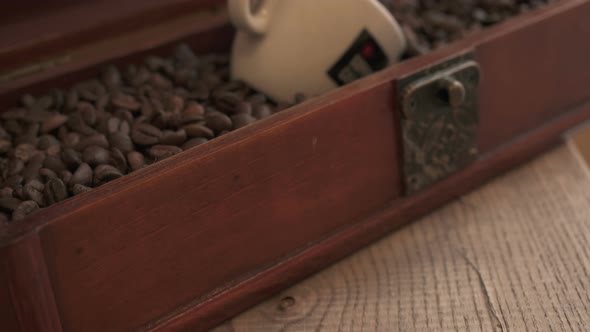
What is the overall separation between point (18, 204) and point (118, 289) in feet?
0.44

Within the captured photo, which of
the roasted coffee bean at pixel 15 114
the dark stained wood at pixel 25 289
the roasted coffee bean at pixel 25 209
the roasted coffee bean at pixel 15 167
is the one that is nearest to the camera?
the dark stained wood at pixel 25 289

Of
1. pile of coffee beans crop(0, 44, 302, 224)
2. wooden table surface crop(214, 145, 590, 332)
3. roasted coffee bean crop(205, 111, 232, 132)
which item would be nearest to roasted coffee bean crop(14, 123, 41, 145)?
pile of coffee beans crop(0, 44, 302, 224)

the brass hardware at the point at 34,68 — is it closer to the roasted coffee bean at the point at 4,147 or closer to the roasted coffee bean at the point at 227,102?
the roasted coffee bean at the point at 4,147

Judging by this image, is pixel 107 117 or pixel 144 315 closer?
pixel 144 315

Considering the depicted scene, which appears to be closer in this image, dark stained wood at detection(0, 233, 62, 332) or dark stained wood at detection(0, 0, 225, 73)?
dark stained wood at detection(0, 233, 62, 332)

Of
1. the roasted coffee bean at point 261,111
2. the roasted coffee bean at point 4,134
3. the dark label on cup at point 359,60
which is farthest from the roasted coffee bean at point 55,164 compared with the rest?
the dark label on cup at point 359,60

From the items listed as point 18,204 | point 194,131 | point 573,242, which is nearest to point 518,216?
point 573,242

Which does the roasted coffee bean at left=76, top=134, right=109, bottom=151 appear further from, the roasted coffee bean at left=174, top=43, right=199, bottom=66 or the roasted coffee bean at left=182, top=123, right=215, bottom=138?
the roasted coffee bean at left=174, top=43, right=199, bottom=66

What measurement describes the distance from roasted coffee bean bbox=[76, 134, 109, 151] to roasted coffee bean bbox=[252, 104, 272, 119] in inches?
6.5

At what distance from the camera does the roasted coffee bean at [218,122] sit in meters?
0.80

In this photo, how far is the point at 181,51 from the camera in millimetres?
1010

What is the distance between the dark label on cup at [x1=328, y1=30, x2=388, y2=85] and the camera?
890mm

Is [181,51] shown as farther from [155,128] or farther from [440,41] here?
[440,41]

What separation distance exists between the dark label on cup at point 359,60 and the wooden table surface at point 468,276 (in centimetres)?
19
